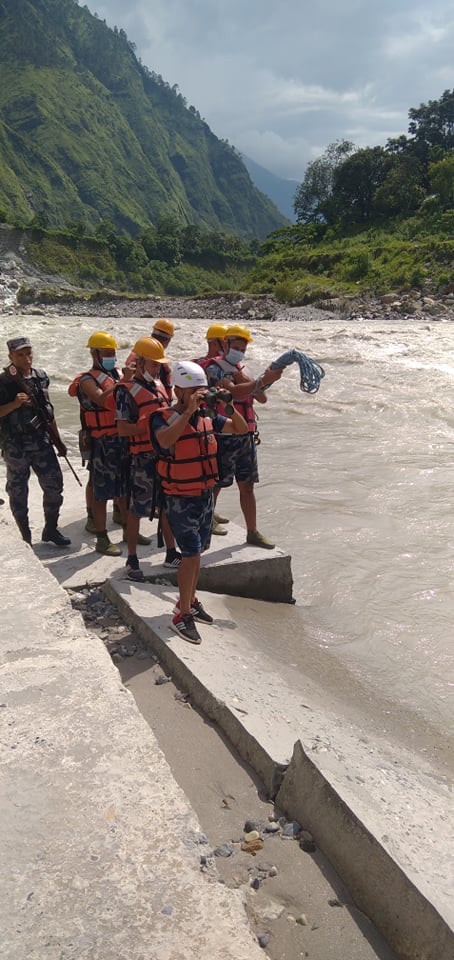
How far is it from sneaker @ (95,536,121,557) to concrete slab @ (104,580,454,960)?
4.32 ft

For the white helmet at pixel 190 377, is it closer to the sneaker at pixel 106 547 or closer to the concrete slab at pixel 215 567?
the concrete slab at pixel 215 567

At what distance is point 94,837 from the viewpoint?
2.30 meters

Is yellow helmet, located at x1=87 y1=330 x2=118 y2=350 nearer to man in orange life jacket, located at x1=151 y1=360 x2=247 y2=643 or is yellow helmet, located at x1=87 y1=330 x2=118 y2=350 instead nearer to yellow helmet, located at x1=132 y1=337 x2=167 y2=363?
yellow helmet, located at x1=132 y1=337 x2=167 y2=363

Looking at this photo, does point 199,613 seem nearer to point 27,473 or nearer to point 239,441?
point 239,441

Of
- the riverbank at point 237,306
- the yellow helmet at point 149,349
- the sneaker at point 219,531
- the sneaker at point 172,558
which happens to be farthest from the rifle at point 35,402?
the riverbank at point 237,306

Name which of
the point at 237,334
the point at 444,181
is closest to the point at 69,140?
the point at 444,181

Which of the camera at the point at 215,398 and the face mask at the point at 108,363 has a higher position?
the face mask at the point at 108,363

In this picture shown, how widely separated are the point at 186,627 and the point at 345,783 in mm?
1625

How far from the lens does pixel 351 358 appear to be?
19.0 meters

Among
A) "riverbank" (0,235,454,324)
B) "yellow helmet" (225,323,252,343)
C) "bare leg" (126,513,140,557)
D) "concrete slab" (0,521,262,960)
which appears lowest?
"concrete slab" (0,521,262,960)

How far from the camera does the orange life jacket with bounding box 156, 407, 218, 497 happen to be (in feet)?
13.0

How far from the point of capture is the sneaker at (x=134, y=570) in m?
4.96

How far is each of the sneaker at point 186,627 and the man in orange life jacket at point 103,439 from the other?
5.44 ft

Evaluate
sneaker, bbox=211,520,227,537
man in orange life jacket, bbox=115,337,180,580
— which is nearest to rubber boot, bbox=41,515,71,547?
man in orange life jacket, bbox=115,337,180,580
